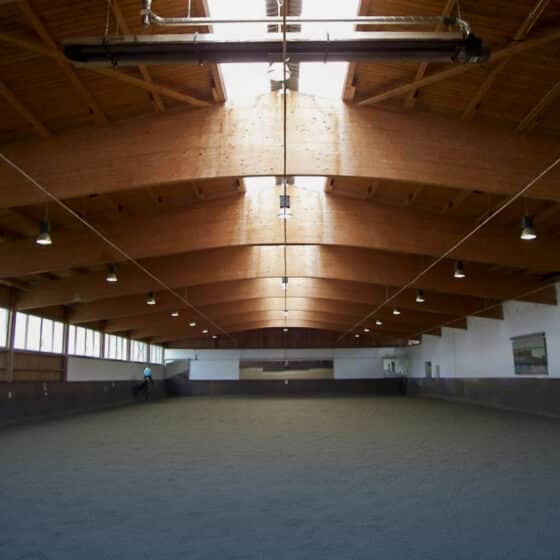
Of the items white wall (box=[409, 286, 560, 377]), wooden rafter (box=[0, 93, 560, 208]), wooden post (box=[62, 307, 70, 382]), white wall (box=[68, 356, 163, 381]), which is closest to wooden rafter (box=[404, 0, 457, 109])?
wooden rafter (box=[0, 93, 560, 208])

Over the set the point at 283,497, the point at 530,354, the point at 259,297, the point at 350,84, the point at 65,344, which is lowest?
the point at 283,497

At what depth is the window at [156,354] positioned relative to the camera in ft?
143

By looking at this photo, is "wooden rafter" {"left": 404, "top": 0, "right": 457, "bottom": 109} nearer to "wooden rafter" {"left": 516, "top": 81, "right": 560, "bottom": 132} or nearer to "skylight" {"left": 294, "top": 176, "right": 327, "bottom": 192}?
"wooden rafter" {"left": 516, "top": 81, "right": 560, "bottom": 132}

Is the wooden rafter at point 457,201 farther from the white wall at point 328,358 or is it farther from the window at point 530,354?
the white wall at point 328,358

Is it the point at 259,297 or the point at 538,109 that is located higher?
the point at 538,109

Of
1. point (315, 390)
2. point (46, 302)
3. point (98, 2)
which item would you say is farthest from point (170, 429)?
point (315, 390)

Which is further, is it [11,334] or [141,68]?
[11,334]

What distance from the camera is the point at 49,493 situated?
7230 millimetres

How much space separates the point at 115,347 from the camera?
1347 inches

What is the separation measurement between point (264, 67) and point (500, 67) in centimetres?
410

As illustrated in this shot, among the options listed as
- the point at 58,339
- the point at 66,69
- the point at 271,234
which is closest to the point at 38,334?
the point at 58,339

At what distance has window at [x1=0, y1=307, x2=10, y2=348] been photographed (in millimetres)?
21297

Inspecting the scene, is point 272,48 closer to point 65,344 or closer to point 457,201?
point 457,201

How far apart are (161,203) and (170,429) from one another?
615cm
